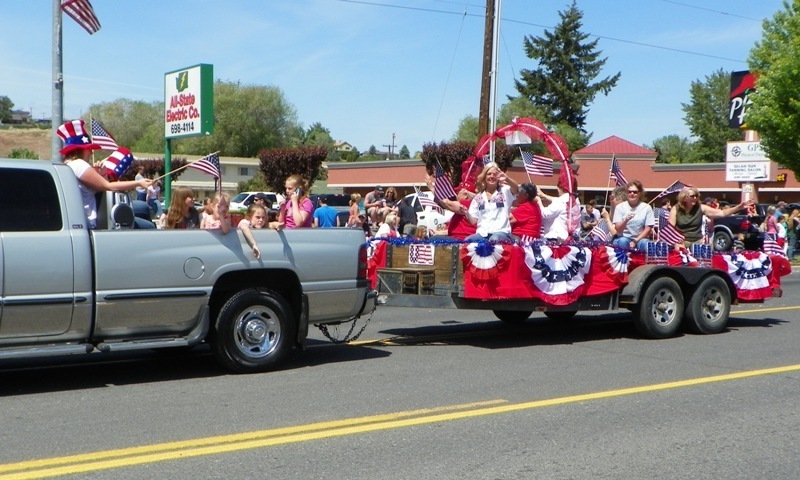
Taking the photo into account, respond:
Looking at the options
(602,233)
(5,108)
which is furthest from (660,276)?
(5,108)

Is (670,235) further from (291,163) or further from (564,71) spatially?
(564,71)

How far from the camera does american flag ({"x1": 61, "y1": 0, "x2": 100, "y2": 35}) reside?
1641 centimetres

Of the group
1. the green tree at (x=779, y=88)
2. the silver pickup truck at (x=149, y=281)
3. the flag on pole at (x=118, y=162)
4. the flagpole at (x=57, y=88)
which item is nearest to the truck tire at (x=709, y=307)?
the silver pickup truck at (x=149, y=281)

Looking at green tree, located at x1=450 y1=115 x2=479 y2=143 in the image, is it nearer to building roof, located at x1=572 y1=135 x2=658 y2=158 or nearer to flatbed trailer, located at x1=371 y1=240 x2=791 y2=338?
building roof, located at x1=572 y1=135 x2=658 y2=158

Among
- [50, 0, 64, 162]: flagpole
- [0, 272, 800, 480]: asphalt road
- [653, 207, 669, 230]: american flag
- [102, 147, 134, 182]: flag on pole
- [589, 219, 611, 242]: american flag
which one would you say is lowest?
[0, 272, 800, 480]: asphalt road

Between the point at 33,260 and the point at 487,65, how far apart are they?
19.7 meters

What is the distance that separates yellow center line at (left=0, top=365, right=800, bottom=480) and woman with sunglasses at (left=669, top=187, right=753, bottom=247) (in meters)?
4.34

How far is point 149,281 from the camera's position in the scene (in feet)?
25.3

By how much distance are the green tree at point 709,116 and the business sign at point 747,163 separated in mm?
52863

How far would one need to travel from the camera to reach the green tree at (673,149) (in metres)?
96.2

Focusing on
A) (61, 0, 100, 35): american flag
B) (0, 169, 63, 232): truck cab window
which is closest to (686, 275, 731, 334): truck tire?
(0, 169, 63, 232): truck cab window

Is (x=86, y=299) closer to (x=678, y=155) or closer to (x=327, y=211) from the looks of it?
(x=327, y=211)

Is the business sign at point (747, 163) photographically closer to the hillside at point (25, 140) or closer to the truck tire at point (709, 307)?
the truck tire at point (709, 307)

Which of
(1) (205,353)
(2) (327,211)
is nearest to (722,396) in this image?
(1) (205,353)
